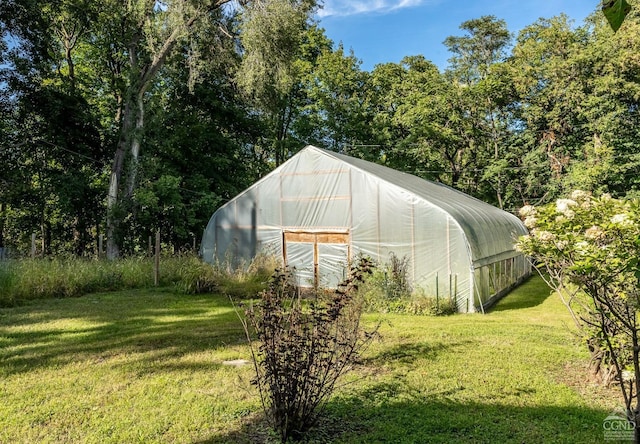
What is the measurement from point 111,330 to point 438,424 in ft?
17.4

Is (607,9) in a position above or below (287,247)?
above

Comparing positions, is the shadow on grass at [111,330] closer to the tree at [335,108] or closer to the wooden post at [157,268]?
the wooden post at [157,268]

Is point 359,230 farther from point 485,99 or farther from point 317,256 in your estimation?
point 485,99

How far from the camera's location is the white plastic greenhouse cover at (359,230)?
28.6 feet

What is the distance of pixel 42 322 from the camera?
22.4 feet

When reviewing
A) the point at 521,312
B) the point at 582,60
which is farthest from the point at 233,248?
the point at 582,60

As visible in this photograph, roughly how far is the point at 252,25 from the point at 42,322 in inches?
427

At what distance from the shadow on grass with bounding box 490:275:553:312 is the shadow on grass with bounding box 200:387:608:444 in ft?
18.4

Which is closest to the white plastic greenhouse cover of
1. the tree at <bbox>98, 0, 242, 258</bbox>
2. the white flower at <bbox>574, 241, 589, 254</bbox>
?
the tree at <bbox>98, 0, 242, 258</bbox>

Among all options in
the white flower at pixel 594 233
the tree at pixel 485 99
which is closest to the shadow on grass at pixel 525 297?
the white flower at pixel 594 233

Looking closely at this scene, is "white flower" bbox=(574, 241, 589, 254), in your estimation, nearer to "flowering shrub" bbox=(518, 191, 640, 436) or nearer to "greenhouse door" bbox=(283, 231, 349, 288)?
"flowering shrub" bbox=(518, 191, 640, 436)

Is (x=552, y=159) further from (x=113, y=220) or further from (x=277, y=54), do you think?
(x=113, y=220)

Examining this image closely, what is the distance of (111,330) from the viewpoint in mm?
6379

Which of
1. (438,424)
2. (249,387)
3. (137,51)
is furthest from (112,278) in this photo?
(438,424)
